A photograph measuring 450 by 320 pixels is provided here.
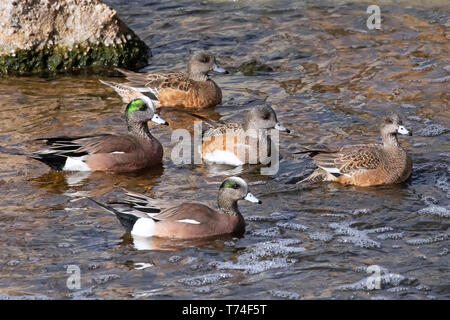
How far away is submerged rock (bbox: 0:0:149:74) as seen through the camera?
1144 centimetres

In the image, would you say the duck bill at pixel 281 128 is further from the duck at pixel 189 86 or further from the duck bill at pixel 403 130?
the duck at pixel 189 86

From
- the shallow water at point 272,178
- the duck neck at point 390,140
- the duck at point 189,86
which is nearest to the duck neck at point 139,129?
the shallow water at point 272,178

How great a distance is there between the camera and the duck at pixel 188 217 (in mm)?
7293

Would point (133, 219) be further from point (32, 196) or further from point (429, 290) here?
point (429, 290)

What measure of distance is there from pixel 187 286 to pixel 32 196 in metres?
2.20

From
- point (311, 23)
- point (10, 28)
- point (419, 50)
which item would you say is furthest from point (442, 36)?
point (10, 28)

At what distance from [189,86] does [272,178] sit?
245 centimetres

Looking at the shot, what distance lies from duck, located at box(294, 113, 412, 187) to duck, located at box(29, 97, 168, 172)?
1.45 m

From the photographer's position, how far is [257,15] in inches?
521

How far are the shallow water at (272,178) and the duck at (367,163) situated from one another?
0.11 metres

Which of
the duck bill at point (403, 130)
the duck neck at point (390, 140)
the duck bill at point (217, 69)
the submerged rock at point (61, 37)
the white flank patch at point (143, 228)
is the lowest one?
A: the white flank patch at point (143, 228)

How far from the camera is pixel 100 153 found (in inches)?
348

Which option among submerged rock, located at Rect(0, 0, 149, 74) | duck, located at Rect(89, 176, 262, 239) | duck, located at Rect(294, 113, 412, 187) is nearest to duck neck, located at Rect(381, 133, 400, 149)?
duck, located at Rect(294, 113, 412, 187)

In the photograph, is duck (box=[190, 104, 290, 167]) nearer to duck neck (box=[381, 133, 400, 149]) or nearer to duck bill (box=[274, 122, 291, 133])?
duck bill (box=[274, 122, 291, 133])
